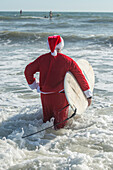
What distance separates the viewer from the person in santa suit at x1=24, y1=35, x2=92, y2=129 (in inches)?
119

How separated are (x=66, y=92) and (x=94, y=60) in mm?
5757

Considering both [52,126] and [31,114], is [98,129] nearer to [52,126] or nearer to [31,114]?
[52,126]

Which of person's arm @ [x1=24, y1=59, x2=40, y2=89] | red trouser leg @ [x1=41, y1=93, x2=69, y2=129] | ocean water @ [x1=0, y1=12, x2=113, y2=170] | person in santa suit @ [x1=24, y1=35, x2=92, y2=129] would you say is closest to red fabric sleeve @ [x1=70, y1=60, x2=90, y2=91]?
person in santa suit @ [x1=24, y1=35, x2=92, y2=129]

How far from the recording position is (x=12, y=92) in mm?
5328

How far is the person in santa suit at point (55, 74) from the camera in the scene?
3.02m

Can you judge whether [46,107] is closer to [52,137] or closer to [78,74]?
[52,137]

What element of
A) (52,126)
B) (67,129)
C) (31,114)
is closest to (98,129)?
(67,129)

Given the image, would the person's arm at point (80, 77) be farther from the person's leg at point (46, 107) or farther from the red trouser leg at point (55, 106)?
the person's leg at point (46, 107)

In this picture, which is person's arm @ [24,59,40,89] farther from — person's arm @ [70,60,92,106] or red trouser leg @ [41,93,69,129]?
person's arm @ [70,60,92,106]

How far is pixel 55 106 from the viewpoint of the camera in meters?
3.17

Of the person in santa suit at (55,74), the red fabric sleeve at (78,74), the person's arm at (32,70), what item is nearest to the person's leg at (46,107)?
the person in santa suit at (55,74)

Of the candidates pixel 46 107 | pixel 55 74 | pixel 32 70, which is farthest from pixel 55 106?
pixel 32 70

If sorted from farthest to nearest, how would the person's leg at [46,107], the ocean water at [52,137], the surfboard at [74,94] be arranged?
1. the person's leg at [46,107]
2. the surfboard at [74,94]
3. the ocean water at [52,137]

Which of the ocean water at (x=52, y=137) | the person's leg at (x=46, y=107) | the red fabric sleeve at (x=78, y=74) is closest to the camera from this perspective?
the ocean water at (x=52, y=137)
